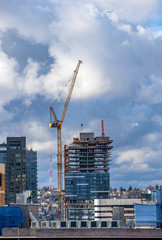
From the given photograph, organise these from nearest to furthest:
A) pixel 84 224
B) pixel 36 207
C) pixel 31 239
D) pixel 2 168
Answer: pixel 31 239 < pixel 84 224 < pixel 36 207 < pixel 2 168

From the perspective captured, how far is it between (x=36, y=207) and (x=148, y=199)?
36182mm

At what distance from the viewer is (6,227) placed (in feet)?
475

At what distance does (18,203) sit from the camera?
157125 mm

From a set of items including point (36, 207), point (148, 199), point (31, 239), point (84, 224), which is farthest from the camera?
point (148, 199)

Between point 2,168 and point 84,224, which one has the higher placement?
point 2,168

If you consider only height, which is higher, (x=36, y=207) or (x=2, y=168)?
(x=2, y=168)

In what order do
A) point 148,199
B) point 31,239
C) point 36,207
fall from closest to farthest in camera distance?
point 31,239, point 36,207, point 148,199

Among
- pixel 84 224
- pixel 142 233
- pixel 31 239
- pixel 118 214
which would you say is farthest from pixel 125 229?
pixel 118 214

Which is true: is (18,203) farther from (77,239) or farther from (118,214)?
(118,214)

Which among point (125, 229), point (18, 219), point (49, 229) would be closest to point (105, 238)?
point (125, 229)

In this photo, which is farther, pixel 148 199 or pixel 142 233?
pixel 148 199

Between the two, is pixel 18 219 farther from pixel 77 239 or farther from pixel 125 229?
pixel 125 229

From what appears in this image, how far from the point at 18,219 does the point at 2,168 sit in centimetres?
4103

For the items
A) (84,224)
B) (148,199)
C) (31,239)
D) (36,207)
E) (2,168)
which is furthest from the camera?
(2,168)
